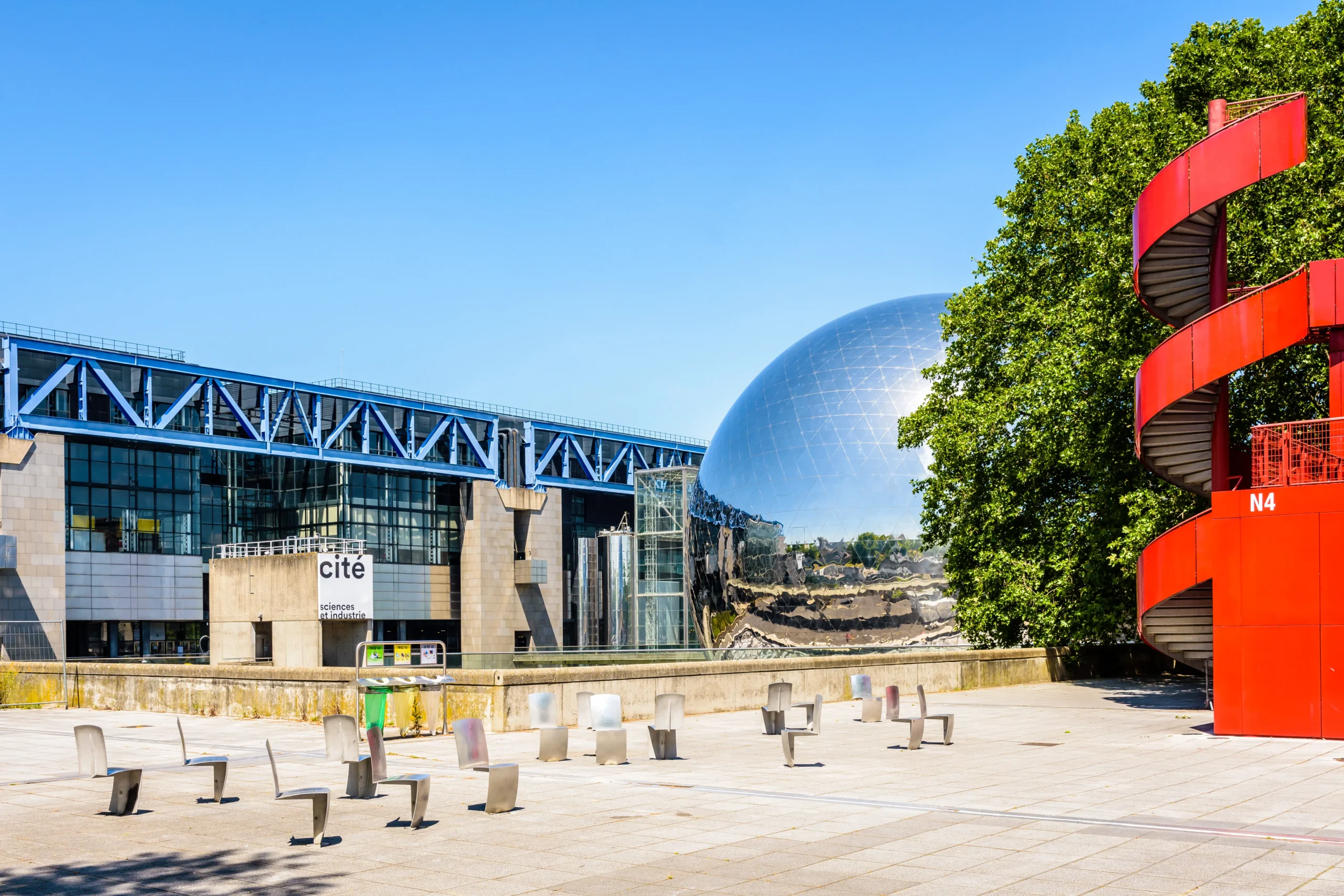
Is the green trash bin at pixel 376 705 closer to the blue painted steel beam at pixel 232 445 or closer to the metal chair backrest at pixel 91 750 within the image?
the metal chair backrest at pixel 91 750

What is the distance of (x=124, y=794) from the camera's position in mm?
12609

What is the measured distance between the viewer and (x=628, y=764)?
1661 cm

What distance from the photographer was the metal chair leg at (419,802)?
38.2 feet

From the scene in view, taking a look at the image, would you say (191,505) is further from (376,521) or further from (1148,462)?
(1148,462)

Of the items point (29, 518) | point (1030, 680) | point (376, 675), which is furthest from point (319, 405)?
point (376, 675)

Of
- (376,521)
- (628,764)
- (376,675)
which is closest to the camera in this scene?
(628,764)

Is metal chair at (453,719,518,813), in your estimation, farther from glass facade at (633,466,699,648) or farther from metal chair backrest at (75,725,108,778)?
glass facade at (633,466,699,648)

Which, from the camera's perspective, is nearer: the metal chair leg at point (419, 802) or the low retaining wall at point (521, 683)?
the metal chair leg at point (419, 802)

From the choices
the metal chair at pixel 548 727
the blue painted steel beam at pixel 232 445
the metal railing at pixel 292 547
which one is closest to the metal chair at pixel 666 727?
the metal chair at pixel 548 727

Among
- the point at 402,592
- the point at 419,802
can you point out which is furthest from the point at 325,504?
the point at 419,802

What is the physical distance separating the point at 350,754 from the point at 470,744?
4.68 feet

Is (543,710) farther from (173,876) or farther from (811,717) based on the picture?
(173,876)

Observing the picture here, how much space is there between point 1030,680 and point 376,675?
727 inches

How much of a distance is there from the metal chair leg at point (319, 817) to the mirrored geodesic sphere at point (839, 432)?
29685mm
